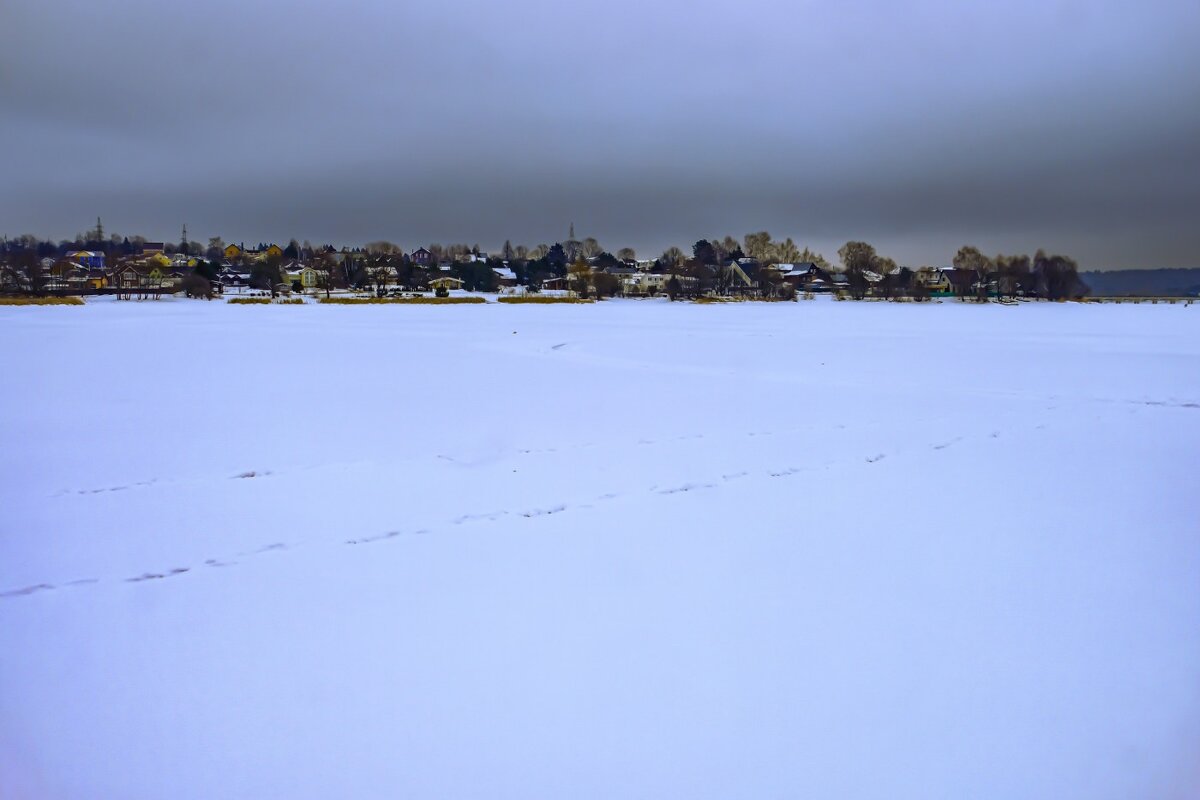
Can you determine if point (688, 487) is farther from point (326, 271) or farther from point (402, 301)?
point (326, 271)

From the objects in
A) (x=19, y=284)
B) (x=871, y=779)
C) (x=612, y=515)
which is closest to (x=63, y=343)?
(x=612, y=515)

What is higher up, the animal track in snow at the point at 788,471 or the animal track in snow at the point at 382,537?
the animal track in snow at the point at 788,471

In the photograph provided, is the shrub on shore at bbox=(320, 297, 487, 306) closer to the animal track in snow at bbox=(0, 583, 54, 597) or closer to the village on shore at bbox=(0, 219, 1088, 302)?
the village on shore at bbox=(0, 219, 1088, 302)

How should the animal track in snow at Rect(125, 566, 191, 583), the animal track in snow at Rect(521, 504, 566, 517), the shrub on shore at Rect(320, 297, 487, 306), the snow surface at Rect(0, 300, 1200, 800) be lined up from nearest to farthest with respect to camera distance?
the snow surface at Rect(0, 300, 1200, 800) < the animal track in snow at Rect(125, 566, 191, 583) < the animal track in snow at Rect(521, 504, 566, 517) < the shrub on shore at Rect(320, 297, 487, 306)

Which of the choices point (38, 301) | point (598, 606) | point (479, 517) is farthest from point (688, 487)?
point (38, 301)

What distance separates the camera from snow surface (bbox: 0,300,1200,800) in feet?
8.95

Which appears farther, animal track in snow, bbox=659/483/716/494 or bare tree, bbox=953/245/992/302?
bare tree, bbox=953/245/992/302

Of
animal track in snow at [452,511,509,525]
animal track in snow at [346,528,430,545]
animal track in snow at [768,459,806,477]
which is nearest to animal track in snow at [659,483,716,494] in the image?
animal track in snow at [768,459,806,477]

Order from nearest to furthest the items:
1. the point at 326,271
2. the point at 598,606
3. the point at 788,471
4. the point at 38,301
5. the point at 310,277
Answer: the point at 598,606, the point at 788,471, the point at 38,301, the point at 326,271, the point at 310,277

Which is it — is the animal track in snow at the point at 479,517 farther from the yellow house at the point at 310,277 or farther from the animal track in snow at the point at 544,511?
the yellow house at the point at 310,277

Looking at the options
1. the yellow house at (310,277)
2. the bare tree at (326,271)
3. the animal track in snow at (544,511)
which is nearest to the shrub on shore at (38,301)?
the bare tree at (326,271)

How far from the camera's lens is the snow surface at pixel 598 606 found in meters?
2.73

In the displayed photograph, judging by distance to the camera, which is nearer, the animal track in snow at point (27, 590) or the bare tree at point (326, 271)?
the animal track in snow at point (27, 590)

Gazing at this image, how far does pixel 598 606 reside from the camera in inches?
152
